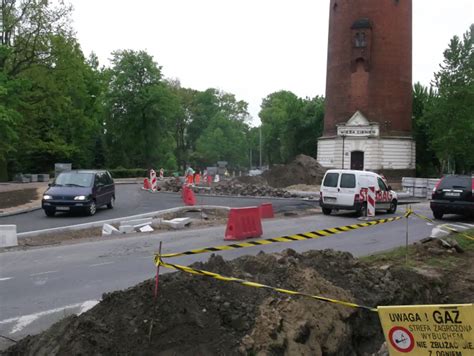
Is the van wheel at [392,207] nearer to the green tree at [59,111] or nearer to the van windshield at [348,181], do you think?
the van windshield at [348,181]

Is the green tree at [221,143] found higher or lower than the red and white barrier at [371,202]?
higher

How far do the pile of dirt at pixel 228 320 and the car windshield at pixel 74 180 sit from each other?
15189 millimetres

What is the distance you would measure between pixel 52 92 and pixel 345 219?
1149 inches

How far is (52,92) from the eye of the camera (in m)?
40.9

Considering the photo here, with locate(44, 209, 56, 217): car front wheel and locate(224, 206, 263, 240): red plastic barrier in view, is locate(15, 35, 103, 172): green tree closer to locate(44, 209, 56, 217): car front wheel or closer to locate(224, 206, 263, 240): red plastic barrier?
locate(44, 209, 56, 217): car front wheel

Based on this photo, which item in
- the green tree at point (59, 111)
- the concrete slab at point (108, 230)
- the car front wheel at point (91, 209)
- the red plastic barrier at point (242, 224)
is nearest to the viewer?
the red plastic barrier at point (242, 224)

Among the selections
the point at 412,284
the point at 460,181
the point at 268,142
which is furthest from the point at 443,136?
the point at 268,142

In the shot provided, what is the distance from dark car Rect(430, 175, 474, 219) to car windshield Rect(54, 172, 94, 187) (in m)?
13.3

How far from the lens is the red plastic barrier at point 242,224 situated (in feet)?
45.6

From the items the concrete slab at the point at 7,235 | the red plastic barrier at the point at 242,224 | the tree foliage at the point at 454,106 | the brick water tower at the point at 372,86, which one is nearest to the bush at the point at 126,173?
the brick water tower at the point at 372,86

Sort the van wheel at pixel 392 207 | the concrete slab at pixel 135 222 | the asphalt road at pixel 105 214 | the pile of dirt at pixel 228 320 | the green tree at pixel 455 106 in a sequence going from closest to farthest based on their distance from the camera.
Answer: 1. the pile of dirt at pixel 228 320
2. the concrete slab at pixel 135 222
3. the asphalt road at pixel 105 214
4. the van wheel at pixel 392 207
5. the green tree at pixel 455 106

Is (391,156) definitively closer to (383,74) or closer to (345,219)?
(383,74)

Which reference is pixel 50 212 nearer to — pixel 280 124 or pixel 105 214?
pixel 105 214

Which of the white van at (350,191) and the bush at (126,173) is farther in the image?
the bush at (126,173)
